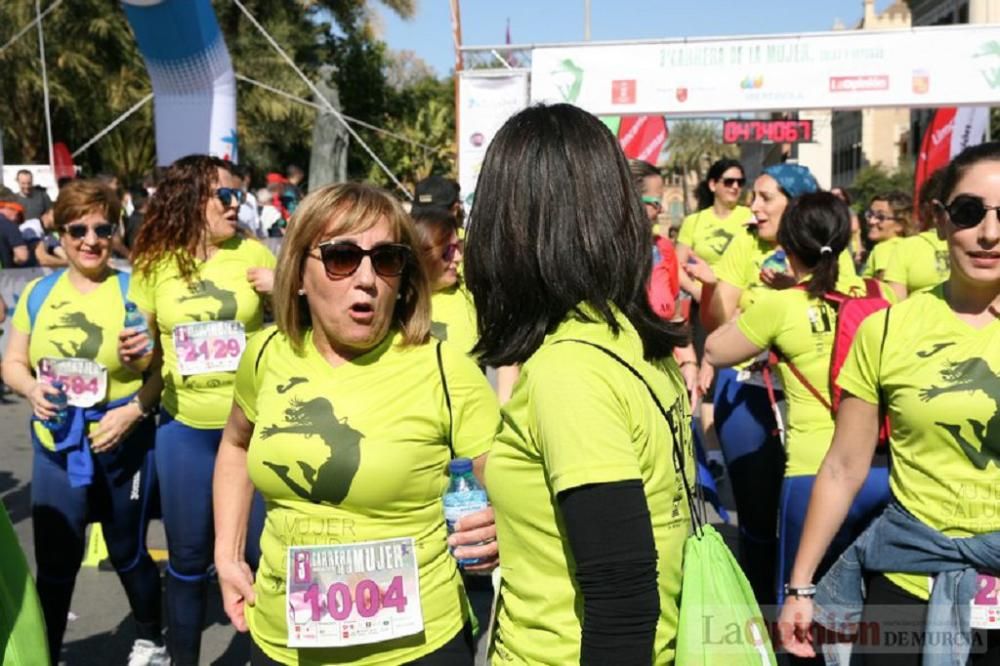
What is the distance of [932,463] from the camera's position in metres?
2.60

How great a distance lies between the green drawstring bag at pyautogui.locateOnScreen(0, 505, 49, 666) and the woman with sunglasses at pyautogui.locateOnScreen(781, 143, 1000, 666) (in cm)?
192

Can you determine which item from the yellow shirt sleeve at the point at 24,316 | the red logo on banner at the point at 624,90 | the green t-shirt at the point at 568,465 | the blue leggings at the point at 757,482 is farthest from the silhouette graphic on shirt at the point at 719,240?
the red logo on banner at the point at 624,90

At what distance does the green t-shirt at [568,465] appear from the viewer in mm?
1638

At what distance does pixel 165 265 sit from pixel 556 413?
311 centimetres

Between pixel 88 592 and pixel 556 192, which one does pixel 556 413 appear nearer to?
pixel 556 192

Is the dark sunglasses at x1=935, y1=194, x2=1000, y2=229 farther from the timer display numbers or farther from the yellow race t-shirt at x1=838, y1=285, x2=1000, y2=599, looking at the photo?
the timer display numbers

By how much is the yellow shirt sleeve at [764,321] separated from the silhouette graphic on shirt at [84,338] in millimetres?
2513

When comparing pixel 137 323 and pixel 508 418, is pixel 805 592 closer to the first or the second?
pixel 508 418

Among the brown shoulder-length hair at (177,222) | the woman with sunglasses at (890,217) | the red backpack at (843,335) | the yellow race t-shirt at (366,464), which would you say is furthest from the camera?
the woman with sunglasses at (890,217)

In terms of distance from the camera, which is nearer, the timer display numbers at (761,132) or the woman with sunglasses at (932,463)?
the woman with sunglasses at (932,463)

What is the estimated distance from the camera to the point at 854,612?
9.09ft

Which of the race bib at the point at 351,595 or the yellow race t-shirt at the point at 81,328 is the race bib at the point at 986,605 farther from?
the yellow race t-shirt at the point at 81,328

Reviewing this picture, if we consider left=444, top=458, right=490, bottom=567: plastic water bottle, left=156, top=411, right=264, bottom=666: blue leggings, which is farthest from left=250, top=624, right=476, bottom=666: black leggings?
left=156, top=411, right=264, bottom=666: blue leggings

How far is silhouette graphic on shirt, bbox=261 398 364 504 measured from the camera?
2613 millimetres
